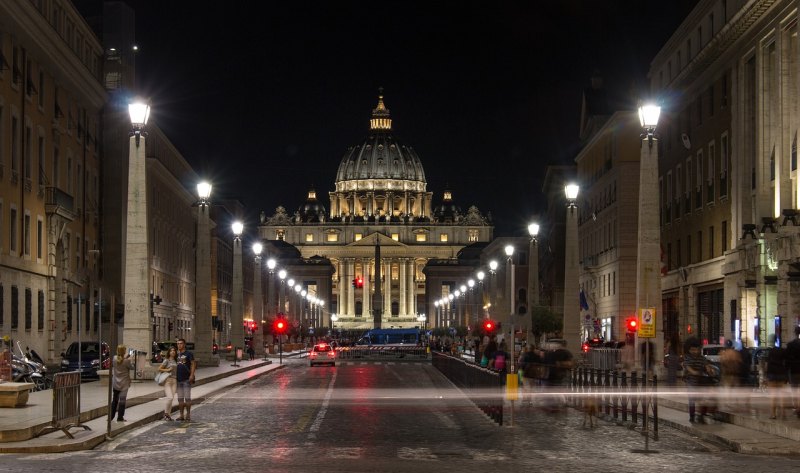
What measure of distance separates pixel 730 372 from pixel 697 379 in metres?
1.18

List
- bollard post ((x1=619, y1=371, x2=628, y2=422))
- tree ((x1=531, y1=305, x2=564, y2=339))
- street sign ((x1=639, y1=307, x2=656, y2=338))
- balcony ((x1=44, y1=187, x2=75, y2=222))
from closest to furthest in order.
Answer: street sign ((x1=639, y1=307, x2=656, y2=338)), bollard post ((x1=619, y1=371, x2=628, y2=422)), balcony ((x1=44, y1=187, x2=75, y2=222)), tree ((x1=531, y1=305, x2=564, y2=339))

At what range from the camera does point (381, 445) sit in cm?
2225

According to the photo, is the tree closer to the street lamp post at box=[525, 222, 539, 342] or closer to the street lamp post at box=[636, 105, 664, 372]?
the street lamp post at box=[525, 222, 539, 342]

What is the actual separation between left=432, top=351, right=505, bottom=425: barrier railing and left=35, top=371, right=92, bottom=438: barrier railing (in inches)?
315

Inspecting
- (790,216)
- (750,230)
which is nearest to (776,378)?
(790,216)

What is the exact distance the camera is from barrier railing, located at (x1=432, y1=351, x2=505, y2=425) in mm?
27719

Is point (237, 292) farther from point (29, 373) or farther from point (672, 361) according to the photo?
point (672, 361)

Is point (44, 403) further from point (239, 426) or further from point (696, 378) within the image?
point (696, 378)

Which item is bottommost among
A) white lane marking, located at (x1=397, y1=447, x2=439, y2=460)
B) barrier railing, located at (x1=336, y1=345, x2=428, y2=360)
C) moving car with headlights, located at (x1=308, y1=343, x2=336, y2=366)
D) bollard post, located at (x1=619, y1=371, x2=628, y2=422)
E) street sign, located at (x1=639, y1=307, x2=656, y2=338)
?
barrier railing, located at (x1=336, y1=345, x2=428, y2=360)

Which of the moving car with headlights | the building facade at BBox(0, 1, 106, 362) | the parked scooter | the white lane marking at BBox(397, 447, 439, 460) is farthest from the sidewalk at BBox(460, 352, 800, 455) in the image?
the moving car with headlights

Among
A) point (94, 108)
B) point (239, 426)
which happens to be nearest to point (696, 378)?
point (239, 426)

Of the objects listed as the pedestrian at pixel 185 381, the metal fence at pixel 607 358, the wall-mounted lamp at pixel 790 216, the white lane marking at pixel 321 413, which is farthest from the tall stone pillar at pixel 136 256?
the wall-mounted lamp at pixel 790 216

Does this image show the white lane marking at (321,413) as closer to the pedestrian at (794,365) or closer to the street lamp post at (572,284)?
the street lamp post at (572,284)

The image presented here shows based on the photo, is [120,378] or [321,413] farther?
[321,413]
